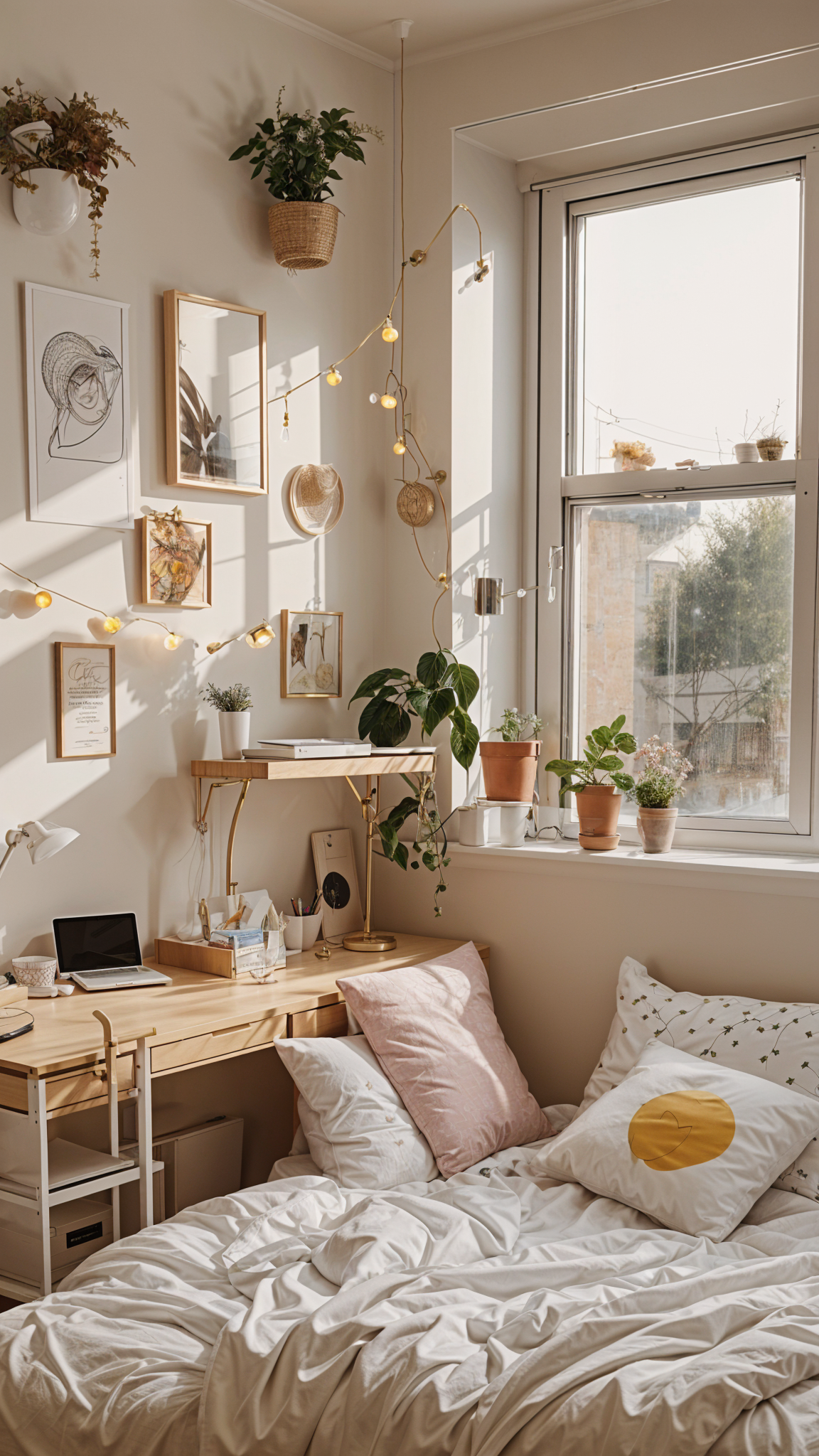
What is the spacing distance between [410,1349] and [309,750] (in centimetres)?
141

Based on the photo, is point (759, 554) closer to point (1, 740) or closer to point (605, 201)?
point (605, 201)

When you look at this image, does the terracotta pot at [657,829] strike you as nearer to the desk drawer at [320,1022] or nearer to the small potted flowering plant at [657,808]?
the small potted flowering plant at [657,808]

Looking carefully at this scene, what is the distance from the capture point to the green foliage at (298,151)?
2.94 metres

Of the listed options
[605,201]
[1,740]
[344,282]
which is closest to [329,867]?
[1,740]

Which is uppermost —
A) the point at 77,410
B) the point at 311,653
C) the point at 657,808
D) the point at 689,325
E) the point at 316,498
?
the point at 689,325

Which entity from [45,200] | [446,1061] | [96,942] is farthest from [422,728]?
[45,200]

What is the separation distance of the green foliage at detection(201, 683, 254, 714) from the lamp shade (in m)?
0.62

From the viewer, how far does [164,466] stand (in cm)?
283

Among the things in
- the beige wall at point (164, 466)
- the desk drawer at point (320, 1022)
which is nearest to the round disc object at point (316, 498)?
the beige wall at point (164, 466)

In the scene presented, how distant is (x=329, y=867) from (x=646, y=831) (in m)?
0.84

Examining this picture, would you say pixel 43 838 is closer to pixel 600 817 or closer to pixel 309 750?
pixel 309 750

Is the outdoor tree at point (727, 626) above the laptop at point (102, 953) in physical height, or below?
above

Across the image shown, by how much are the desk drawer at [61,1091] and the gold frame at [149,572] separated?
107 centimetres

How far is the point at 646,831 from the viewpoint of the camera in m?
3.10
